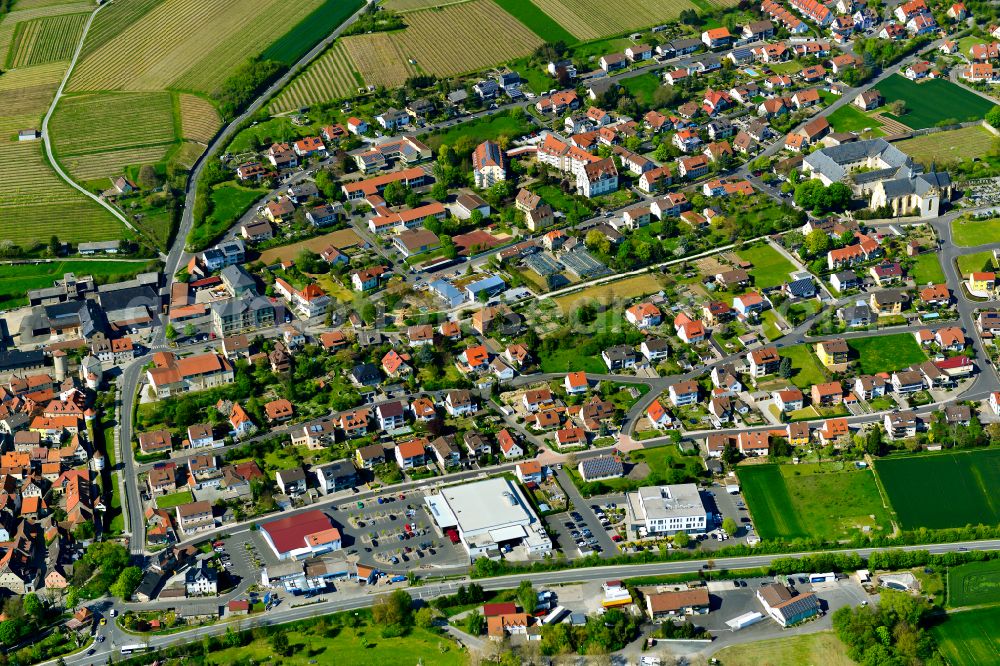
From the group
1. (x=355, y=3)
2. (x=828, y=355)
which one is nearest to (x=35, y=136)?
(x=355, y=3)

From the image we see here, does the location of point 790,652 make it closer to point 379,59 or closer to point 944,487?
point 944,487

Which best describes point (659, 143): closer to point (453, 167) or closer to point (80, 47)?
point (453, 167)

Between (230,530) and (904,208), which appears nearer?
(230,530)

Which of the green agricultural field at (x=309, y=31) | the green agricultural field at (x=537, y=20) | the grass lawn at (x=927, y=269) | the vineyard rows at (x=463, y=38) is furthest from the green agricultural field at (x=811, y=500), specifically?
the green agricultural field at (x=309, y=31)

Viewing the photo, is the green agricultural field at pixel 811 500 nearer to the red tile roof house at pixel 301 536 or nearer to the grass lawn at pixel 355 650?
the grass lawn at pixel 355 650

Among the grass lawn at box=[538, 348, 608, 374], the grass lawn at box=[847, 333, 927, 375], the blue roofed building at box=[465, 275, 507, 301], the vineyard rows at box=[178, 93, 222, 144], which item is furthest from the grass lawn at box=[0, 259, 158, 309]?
the grass lawn at box=[847, 333, 927, 375]

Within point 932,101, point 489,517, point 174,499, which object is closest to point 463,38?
point 932,101
